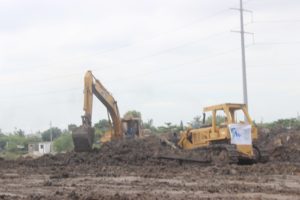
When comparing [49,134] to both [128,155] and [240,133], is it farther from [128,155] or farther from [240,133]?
[240,133]

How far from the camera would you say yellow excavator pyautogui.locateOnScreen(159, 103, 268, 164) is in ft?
80.3

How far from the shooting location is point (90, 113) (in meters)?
31.0

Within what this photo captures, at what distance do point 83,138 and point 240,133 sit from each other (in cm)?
→ 832

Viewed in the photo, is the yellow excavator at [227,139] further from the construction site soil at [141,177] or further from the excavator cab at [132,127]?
the excavator cab at [132,127]

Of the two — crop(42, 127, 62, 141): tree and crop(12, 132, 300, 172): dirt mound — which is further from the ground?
crop(42, 127, 62, 141): tree

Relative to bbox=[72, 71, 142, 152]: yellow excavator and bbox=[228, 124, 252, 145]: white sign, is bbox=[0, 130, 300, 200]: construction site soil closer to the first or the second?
bbox=[72, 71, 142, 152]: yellow excavator

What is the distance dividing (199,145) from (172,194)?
12.4 metres

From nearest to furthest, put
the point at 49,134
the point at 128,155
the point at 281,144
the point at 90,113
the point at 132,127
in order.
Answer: the point at 128,155
the point at 90,113
the point at 281,144
the point at 132,127
the point at 49,134

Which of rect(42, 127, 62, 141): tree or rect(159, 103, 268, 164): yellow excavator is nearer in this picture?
rect(159, 103, 268, 164): yellow excavator

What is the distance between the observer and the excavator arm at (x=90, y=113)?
96.6ft

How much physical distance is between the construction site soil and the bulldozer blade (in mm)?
455

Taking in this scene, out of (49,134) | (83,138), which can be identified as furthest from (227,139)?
(49,134)

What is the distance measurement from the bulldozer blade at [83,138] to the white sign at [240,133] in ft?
25.6

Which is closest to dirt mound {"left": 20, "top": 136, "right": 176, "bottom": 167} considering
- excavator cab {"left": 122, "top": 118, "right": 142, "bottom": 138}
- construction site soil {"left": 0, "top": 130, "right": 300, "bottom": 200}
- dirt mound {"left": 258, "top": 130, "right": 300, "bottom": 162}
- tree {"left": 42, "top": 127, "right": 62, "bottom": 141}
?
construction site soil {"left": 0, "top": 130, "right": 300, "bottom": 200}
